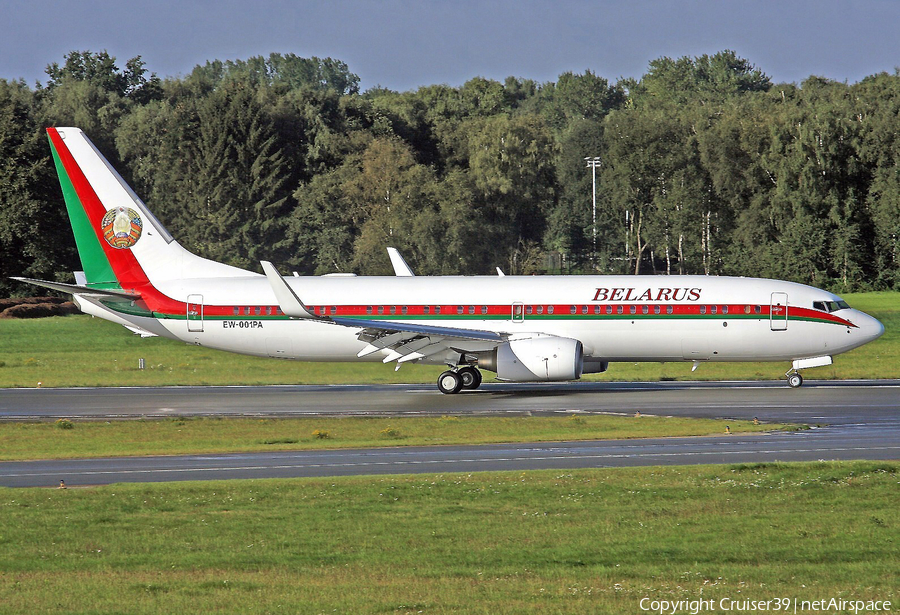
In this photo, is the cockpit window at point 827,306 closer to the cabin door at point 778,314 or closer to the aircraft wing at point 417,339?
the cabin door at point 778,314

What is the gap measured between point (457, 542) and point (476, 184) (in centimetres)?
8703

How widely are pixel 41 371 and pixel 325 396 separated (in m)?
17.0

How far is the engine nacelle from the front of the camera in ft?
118

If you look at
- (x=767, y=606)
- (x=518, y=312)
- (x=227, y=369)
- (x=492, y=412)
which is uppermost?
(x=518, y=312)

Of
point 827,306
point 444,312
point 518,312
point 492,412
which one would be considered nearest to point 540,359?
point 518,312

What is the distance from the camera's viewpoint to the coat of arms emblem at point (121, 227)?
41375 mm

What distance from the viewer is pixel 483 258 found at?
96500 millimetres

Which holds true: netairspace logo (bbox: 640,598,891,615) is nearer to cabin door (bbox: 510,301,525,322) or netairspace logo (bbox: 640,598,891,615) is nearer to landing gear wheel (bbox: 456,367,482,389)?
cabin door (bbox: 510,301,525,322)

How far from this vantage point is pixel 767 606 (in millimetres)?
11531

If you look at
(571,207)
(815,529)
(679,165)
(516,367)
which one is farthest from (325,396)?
(571,207)

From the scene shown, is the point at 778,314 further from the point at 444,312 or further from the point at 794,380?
the point at 444,312

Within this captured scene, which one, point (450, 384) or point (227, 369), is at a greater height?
point (227, 369)

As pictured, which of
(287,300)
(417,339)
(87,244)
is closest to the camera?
(287,300)

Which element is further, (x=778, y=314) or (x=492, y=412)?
(x=778, y=314)
